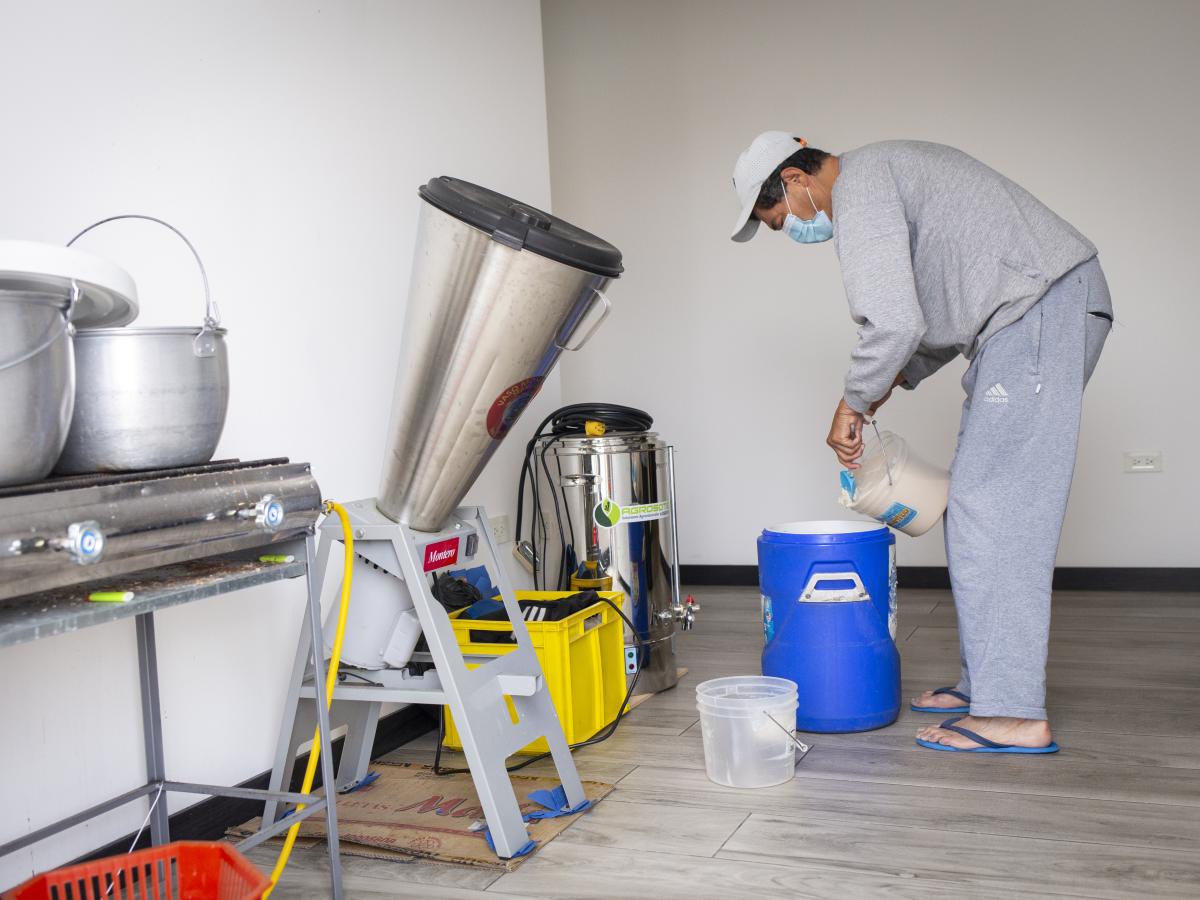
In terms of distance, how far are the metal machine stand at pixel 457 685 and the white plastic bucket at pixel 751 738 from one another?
0.30 m

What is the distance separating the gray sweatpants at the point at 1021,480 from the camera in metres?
2.27

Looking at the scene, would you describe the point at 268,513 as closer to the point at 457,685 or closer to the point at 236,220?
the point at 457,685

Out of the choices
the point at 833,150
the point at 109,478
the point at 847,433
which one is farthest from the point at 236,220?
the point at 833,150

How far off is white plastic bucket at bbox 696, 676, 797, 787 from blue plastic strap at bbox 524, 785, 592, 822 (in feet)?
0.97

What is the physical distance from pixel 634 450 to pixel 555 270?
1.24 m

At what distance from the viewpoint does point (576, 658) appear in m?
2.53

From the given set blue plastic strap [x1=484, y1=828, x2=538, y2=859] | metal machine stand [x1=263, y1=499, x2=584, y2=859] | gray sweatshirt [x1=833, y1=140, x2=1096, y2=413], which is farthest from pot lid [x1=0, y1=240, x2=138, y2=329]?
gray sweatshirt [x1=833, y1=140, x2=1096, y2=413]

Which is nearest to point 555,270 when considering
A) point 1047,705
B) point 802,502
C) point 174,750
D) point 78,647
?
point 78,647

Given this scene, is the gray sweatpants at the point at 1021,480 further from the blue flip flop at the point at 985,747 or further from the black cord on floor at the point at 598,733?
the black cord on floor at the point at 598,733

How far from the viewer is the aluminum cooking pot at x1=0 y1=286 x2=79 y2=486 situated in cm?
117

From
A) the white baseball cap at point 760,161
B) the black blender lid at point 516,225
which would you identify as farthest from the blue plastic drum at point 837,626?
the black blender lid at point 516,225

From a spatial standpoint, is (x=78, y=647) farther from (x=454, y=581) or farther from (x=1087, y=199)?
(x=1087, y=199)

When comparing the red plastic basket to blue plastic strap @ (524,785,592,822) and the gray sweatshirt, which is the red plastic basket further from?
the gray sweatshirt

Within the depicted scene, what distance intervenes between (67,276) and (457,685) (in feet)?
3.27
